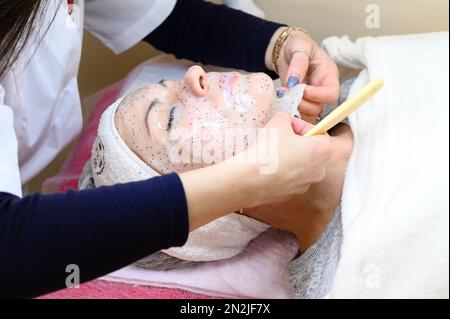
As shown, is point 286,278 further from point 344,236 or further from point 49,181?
point 49,181

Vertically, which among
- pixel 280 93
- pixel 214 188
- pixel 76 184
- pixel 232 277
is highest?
pixel 280 93

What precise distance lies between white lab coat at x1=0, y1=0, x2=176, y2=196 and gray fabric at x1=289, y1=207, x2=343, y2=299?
0.51 m

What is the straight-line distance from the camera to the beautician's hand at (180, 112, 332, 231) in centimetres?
75

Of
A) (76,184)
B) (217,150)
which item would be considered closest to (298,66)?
(217,150)

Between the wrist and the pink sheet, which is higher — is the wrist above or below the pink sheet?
above

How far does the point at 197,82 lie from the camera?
94 cm

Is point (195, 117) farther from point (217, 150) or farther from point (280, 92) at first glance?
point (280, 92)

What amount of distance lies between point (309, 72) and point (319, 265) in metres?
0.38

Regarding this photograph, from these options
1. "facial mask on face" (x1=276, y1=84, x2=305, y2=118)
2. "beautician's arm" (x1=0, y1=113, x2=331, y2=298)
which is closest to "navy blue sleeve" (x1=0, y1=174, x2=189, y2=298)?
"beautician's arm" (x1=0, y1=113, x2=331, y2=298)

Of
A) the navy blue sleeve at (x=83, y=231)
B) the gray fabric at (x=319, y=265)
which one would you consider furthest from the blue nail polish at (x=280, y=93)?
the navy blue sleeve at (x=83, y=231)

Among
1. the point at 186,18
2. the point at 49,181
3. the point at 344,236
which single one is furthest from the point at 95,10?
the point at 344,236

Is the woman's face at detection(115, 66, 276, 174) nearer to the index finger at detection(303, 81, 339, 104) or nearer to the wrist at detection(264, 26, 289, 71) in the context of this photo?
the index finger at detection(303, 81, 339, 104)

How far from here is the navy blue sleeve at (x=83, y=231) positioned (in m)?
A: 0.71

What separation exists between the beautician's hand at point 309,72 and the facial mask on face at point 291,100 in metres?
0.02
